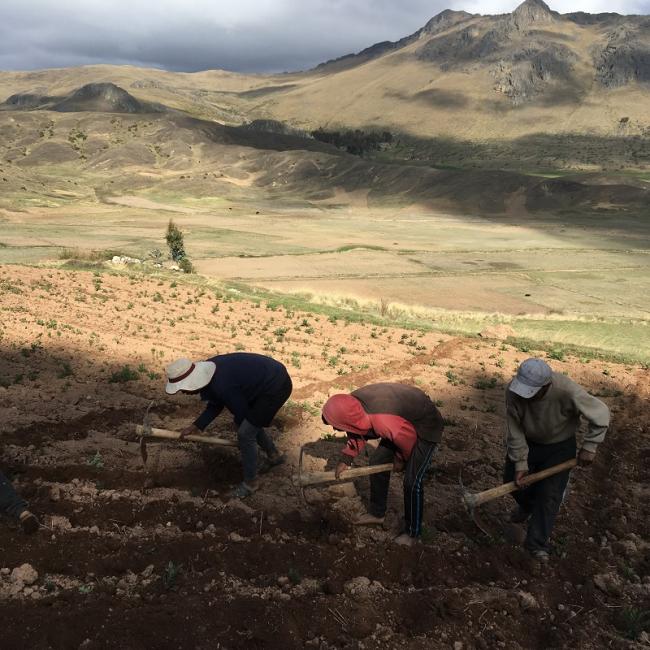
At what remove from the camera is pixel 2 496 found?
5316 mm

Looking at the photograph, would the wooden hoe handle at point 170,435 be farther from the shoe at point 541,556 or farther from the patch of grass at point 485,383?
the patch of grass at point 485,383

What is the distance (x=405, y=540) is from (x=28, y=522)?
12.0ft

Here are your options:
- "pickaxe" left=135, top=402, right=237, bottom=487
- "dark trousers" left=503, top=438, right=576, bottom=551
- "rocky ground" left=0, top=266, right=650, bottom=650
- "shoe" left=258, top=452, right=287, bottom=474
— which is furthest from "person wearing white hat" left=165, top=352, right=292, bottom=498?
"dark trousers" left=503, top=438, right=576, bottom=551

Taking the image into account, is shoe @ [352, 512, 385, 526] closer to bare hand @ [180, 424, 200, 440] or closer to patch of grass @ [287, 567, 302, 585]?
patch of grass @ [287, 567, 302, 585]

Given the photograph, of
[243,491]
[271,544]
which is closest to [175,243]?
[243,491]

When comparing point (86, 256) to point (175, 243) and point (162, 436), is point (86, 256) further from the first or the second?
point (162, 436)

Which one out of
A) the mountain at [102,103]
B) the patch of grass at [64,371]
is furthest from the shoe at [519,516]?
the mountain at [102,103]

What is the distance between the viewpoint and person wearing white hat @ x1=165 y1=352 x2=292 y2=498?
18.2ft

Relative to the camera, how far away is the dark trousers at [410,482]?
17.4ft

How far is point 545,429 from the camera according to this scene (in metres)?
5.25

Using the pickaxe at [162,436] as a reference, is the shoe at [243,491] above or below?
below

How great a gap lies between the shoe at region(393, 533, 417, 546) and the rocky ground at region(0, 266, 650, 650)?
0.11m

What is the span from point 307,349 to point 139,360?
12.8 ft

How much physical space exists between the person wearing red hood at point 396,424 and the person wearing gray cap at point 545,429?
30.4 inches
